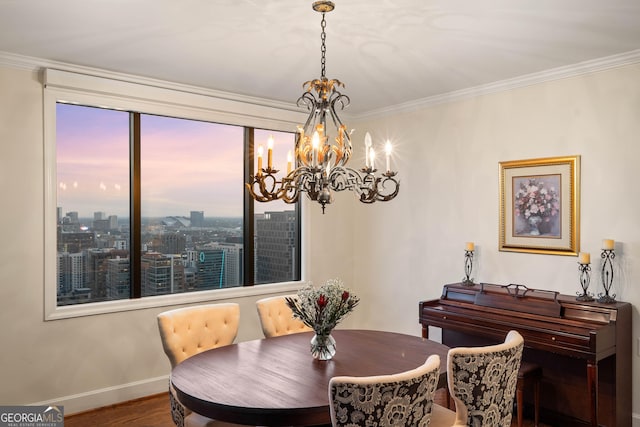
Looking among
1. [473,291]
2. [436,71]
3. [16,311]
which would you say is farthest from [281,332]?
[436,71]

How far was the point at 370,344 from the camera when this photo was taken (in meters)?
3.00

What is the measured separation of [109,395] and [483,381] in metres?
2.99

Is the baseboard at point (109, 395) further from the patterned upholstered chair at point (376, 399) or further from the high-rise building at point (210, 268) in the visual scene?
the patterned upholstered chair at point (376, 399)

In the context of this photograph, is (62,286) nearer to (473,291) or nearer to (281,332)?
(281,332)

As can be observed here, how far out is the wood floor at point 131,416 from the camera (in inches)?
142

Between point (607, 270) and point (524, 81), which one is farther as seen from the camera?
point (524, 81)

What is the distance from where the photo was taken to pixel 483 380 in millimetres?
2221

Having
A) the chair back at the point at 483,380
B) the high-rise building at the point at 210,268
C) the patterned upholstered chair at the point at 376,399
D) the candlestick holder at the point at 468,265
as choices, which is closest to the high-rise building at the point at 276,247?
the high-rise building at the point at 210,268

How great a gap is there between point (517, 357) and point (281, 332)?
1663mm

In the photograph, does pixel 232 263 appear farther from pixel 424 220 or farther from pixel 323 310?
pixel 323 310

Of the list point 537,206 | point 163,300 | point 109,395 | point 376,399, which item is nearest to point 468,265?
point 537,206

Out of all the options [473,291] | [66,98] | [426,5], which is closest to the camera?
[426,5]

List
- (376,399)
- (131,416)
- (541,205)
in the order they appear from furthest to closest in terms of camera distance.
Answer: (541,205) → (131,416) → (376,399)

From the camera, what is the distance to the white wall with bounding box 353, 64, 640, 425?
3531 millimetres
